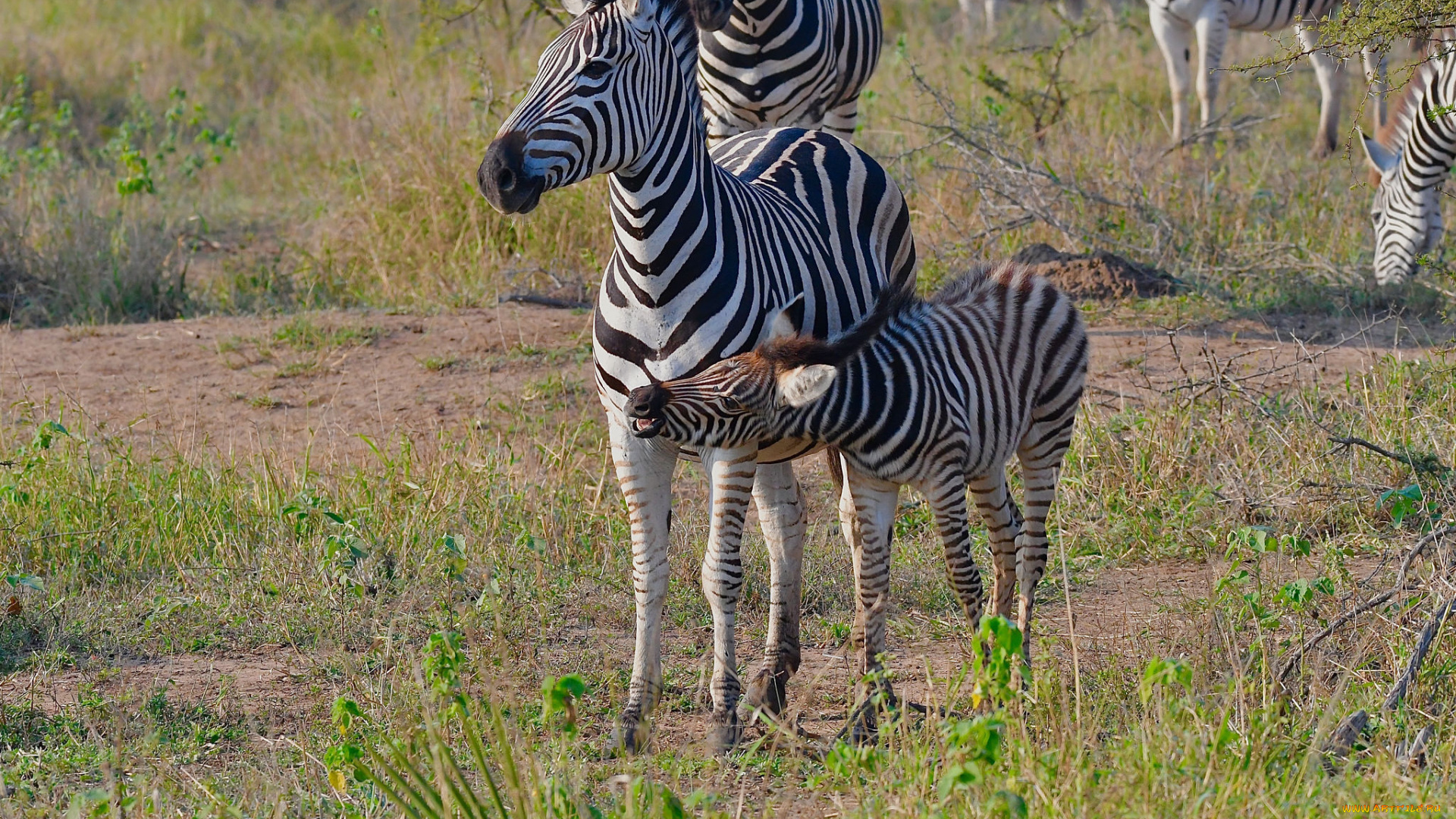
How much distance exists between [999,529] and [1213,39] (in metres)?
7.34

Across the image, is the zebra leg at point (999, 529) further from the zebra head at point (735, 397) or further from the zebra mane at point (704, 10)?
the zebra mane at point (704, 10)

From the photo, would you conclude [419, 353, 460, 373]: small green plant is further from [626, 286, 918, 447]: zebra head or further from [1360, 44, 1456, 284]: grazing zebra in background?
[1360, 44, 1456, 284]: grazing zebra in background

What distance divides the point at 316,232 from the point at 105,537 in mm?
4299

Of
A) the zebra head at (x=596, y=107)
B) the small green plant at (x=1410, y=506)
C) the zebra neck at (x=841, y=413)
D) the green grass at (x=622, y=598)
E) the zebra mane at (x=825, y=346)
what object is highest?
the zebra head at (x=596, y=107)

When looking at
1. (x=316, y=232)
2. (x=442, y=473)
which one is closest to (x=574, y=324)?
(x=442, y=473)

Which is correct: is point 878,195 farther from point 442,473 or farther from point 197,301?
point 197,301

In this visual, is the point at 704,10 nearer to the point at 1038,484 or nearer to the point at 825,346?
the point at 825,346

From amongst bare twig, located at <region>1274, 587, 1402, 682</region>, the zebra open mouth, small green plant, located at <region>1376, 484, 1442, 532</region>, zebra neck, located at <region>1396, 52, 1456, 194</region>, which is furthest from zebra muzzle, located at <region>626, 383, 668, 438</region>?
zebra neck, located at <region>1396, 52, 1456, 194</region>

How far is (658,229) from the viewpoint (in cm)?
398

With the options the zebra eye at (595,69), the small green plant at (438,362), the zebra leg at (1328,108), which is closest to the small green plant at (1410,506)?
the zebra eye at (595,69)

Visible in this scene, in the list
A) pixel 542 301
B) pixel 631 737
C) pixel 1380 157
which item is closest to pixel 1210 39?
pixel 1380 157

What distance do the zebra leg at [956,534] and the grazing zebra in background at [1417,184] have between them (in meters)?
4.68

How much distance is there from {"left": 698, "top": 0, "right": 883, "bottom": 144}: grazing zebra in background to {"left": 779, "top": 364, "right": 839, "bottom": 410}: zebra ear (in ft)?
9.42

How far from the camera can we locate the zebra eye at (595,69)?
12.5ft
